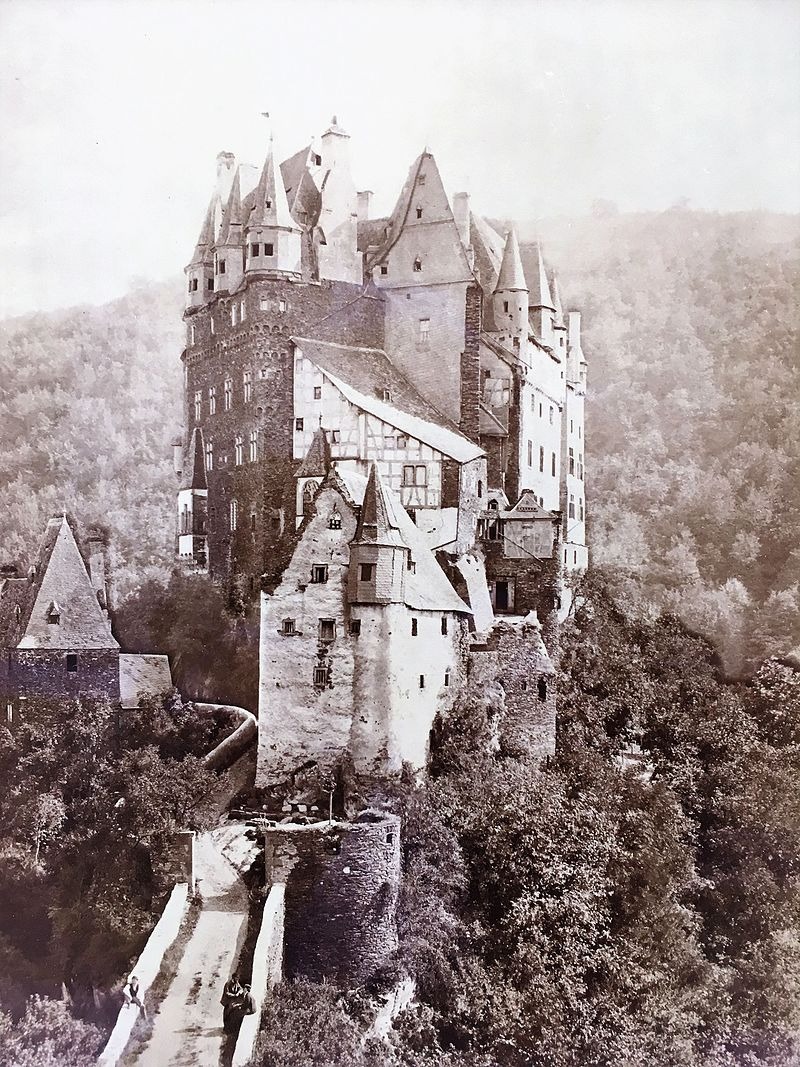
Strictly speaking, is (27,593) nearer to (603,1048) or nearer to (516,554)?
(516,554)

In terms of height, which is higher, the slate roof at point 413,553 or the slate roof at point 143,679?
the slate roof at point 413,553

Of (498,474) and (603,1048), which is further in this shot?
(498,474)

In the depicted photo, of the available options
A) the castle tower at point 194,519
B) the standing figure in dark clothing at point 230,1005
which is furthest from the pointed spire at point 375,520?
the standing figure in dark clothing at point 230,1005

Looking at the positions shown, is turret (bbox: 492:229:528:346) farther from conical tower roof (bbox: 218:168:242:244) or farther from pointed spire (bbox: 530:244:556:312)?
conical tower roof (bbox: 218:168:242:244)

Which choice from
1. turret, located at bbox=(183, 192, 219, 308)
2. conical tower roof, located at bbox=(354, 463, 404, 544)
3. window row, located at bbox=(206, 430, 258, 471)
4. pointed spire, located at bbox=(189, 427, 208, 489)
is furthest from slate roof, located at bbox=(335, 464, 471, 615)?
turret, located at bbox=(183, 192, 219, 308)

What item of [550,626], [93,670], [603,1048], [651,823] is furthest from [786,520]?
[93,670]

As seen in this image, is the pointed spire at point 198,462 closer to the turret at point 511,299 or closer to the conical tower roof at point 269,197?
the conical tower roof at point 269,197
